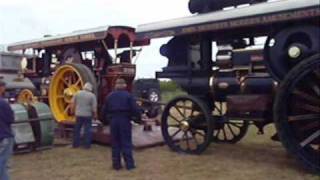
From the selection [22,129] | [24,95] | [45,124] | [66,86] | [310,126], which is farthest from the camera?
[24,95]

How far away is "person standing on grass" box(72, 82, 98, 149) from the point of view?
1038 cm

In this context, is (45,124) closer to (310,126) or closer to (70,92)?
(70,92)

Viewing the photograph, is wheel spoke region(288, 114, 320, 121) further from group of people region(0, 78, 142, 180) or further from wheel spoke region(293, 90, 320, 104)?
group of people region(0, 78, 142, 180)

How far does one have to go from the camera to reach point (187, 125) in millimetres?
9086

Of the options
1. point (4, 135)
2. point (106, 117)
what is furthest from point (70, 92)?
point (4, 135)

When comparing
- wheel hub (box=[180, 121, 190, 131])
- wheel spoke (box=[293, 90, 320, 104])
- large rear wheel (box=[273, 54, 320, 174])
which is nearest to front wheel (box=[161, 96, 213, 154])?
wheel hub (box=[180, 121, 190, 131])

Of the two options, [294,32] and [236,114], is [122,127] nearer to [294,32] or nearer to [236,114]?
[236,114]

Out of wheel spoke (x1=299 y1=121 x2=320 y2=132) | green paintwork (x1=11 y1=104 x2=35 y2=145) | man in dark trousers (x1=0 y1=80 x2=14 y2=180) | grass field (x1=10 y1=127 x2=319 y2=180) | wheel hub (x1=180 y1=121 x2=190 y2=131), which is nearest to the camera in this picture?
man in dark trousers (x1=0 y1=80 x2=14 y2=180)

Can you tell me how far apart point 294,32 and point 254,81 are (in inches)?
42.1

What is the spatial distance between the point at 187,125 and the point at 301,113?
88.7 inches

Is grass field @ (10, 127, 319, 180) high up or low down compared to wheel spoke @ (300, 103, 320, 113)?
down

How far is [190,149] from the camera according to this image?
9.22m

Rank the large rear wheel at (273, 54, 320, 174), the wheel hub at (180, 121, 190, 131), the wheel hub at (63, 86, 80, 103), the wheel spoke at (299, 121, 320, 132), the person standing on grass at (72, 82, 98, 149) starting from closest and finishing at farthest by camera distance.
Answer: the large rear wheel at (273, 54, 320, 174)
the wheel spoke at (299, 121, 320, 132)
the wheel hub at (180, 121, 190, 131)
the person standing on grass at (72, 82, 98, 149)
the wheel hub at (63, 86, 80, 103)

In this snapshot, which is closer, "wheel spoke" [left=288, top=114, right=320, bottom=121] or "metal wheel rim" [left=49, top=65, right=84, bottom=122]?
"wheel spoke" [left=288, top=114, right=320, bottom=121]
